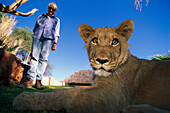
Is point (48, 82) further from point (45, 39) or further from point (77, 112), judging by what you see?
point (77, 112)

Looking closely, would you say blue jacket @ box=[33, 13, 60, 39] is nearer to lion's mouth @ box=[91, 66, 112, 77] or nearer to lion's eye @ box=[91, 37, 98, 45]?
lion's eye @ box=[91, 37, 98, 45]

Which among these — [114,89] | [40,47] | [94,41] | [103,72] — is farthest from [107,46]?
[40,47]

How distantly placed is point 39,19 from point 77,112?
504 cm

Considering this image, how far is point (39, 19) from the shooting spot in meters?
5.91

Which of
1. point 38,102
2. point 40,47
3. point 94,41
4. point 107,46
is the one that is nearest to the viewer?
point 38,102

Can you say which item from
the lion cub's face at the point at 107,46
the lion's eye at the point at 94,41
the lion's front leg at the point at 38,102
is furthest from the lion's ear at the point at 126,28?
the lion's front leg at the point at 38,102

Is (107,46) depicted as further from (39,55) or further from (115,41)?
(39,55)

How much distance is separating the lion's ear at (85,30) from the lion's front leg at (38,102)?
4.80ft

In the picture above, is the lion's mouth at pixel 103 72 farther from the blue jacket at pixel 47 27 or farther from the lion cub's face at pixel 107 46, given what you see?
the blue jacket at pixel 47 27

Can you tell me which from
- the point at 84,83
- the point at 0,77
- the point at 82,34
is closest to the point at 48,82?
the point at 84,83

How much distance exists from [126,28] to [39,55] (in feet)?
12.8

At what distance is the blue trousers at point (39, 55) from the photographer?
5.36 meters

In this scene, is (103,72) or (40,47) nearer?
(103,72)

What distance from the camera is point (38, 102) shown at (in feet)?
6.38
